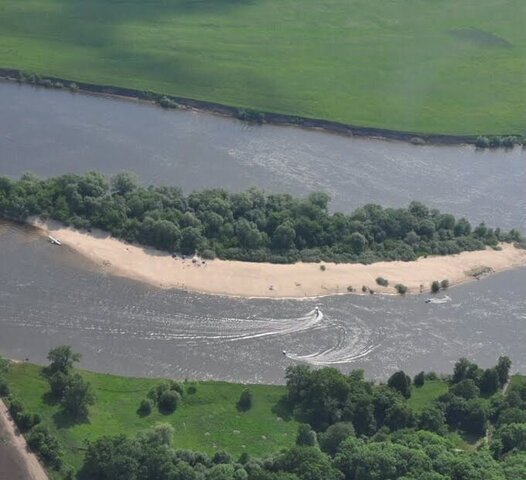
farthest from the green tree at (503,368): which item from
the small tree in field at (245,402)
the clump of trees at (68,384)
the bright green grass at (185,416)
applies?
the clump of trees at (68,384)

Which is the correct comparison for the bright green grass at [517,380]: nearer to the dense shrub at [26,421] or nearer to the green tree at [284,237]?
the green tree at [284,237]

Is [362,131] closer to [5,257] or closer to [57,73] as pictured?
[57,73]

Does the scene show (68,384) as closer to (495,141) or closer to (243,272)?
(243,272)

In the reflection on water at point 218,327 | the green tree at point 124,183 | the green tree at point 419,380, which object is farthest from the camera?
the green tree at point 124,183

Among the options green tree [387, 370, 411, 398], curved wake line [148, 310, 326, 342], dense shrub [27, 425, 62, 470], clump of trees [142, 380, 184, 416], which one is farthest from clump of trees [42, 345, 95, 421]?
green tree [387, 370, 411, 398]

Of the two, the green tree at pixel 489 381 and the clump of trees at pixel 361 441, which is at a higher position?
the green tree at pixel 489 381

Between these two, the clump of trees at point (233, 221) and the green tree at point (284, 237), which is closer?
the clump of trees at point (233, 221)

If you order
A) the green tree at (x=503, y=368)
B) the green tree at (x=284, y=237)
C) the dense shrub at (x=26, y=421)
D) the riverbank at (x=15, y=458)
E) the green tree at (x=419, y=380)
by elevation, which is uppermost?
the green tree at (x=284, y=237)

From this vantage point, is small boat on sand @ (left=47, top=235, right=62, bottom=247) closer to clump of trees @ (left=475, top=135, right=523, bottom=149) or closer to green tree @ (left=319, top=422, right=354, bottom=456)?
green tree @ (left=319, top=422, right=354, bottom=456)

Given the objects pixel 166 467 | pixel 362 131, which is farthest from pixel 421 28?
pixel 166 467
